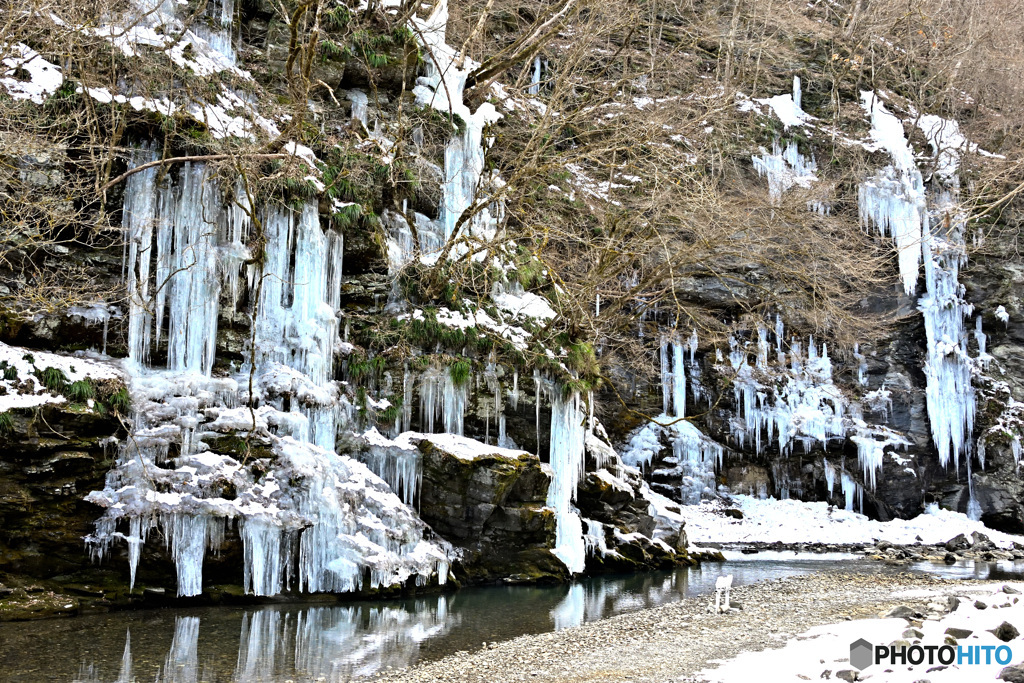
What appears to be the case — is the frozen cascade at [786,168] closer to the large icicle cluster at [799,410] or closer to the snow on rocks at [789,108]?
the snow on rocks at [789,108]

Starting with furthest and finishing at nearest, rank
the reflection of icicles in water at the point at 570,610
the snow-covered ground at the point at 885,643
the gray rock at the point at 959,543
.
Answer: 1. the gray rock at the point at 959,543
2. the reflection of icicles in water at the point at 570,610
3. the snow-covered ground at the point at 885,643

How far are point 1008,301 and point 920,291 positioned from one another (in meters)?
2.25

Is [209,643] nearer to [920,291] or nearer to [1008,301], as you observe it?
[920,291]

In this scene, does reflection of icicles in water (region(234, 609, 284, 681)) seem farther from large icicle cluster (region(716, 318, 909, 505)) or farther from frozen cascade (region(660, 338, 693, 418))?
large icicle cluster (region(716, 318, 909, 505))

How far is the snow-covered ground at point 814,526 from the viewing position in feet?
61.0

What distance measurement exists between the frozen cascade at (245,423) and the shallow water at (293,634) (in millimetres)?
697

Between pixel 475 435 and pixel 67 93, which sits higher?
pixel 67 93

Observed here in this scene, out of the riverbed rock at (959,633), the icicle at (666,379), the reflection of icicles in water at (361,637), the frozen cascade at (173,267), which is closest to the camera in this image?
the riverbed rock at (959,633)

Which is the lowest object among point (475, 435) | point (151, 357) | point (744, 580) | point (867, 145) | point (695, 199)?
point (744, 580)

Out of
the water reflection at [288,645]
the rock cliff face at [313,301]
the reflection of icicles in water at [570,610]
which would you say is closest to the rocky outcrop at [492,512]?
the rock cliff face at [313,301]

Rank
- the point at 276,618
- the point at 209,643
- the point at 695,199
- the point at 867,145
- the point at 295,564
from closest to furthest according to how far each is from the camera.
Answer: the point at 209,643 → the point at 276,618 → the point at 295,564 → the point at 695,199 → the point at 867,145

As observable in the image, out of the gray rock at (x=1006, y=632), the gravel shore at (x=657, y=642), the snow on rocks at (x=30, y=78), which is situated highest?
the snow on rocks at (x=30, y=78)

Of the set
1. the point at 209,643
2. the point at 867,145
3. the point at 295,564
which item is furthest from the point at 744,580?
the point at 867,145

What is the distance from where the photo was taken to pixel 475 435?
12000 millimetres
